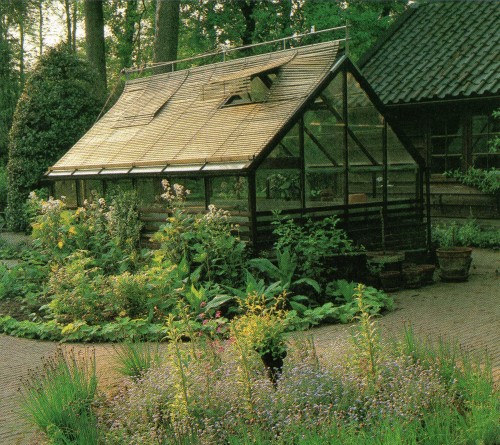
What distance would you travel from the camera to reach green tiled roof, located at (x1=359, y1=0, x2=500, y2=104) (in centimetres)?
1800

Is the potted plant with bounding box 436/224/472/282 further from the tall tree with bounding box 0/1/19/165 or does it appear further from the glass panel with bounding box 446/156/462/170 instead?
the tall tree with bounding box 0/1/19/165

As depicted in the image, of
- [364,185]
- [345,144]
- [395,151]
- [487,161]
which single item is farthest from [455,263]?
[487,161]

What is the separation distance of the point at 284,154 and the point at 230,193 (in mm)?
1110

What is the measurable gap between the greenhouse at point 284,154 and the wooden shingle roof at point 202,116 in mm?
30

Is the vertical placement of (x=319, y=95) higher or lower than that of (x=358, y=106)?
higher

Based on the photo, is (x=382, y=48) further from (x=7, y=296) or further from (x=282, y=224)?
(x=7, y=296)

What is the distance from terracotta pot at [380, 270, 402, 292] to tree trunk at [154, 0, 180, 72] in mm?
11771

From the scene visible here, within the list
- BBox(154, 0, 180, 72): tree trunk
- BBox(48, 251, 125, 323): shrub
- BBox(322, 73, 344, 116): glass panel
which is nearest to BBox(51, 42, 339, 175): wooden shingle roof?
BBox(322, 73, 344, 116): glass panel

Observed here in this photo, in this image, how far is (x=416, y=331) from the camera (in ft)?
28.3

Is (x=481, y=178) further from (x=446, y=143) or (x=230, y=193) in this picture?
(x=230, y=193)

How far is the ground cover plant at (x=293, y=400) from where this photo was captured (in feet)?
15.3

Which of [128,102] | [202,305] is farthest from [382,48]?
[202,305]

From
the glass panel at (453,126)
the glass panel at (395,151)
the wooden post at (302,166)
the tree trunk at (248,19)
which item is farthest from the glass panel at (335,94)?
the tree trunk at (248,19)

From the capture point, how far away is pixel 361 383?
5539 millimetres
